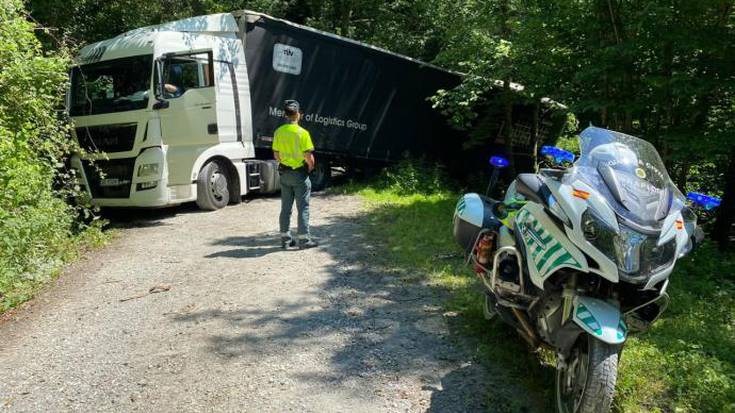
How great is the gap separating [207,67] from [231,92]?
61 centimetres

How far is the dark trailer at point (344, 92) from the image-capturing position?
33.9 ft

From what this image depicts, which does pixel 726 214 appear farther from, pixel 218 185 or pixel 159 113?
pixel 159 113

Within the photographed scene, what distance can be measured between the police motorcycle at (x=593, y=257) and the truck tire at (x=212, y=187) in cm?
672

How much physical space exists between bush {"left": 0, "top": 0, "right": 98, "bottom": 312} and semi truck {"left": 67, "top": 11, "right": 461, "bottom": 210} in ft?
3.71

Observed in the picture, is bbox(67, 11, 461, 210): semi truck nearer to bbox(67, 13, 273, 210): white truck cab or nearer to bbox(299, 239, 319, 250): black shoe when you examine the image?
bbox(67, 13, 273, 210): white truck cab

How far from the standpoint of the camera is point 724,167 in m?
9.12

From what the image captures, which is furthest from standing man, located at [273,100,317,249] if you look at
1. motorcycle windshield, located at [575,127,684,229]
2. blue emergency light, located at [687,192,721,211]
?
blue emergency light, located at [687,192,721,211]

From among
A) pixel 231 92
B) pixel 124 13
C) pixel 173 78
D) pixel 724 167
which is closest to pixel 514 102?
pixel 724 167

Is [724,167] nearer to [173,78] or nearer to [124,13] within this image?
[173,78]

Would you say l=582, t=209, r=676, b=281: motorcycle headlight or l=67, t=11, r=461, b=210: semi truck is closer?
l=582, t=209, r=676, b=281: motorcycle headlight

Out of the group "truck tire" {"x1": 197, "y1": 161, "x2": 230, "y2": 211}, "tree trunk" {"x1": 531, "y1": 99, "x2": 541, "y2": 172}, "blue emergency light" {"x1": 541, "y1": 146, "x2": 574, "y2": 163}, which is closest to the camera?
"blue emergency light" {"x1": 541, "y1": 146, "x2": 574, "y2": 163}

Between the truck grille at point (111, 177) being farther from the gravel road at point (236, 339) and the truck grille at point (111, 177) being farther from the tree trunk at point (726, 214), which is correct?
the tree trunk at point (726, 214)

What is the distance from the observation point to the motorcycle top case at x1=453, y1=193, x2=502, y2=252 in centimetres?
412

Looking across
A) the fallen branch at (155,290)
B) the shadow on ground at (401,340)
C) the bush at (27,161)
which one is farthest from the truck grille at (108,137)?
the shadow on ground at (401,340)
